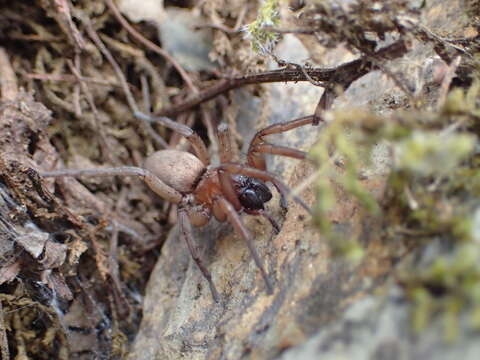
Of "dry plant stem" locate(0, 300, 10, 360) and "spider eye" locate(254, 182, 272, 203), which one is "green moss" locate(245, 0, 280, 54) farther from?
"dry plant stem" locate(0, 300, 10, 360)

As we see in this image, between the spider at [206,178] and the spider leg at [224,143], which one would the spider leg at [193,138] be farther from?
the spider leg at [224,143]

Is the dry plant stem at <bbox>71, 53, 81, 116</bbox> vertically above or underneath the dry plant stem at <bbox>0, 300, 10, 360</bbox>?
above

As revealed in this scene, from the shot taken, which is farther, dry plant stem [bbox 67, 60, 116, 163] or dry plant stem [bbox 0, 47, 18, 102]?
dry plant stem [bbox 67, 60, 116, 163]

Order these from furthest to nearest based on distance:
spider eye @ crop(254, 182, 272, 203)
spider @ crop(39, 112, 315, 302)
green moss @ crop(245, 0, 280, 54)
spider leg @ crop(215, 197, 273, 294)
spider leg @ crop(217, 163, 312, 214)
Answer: spider eye @ crop(254, 182, 272, 203) < spider @ crop(39, 112, 315, 302) < spider leg @ crop(217, 163, 312, 214) < green moss @ crop(245, 0, 280, 54) < spider leg @ crop(215, 197, 273, 294)

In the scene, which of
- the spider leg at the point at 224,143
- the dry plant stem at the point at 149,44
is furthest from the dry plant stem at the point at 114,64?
the spider leg at the point at 224,143

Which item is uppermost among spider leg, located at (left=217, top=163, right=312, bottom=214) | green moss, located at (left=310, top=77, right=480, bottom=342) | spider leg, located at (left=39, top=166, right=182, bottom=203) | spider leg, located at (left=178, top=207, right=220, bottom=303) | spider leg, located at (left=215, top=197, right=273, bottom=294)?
green moss, located at (left=310, top=77, right=480, bottom=342)

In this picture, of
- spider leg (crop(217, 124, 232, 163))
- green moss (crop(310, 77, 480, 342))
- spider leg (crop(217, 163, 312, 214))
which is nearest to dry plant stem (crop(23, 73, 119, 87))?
spider leg (crop(217, 124, 232, 163))

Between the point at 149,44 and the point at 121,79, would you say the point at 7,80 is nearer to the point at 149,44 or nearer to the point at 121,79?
the point at 121,79

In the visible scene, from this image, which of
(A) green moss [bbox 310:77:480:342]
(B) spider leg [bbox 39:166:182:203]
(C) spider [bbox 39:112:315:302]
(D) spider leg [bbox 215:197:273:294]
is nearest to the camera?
(A) green moss [bbox 310:77:480:342]
